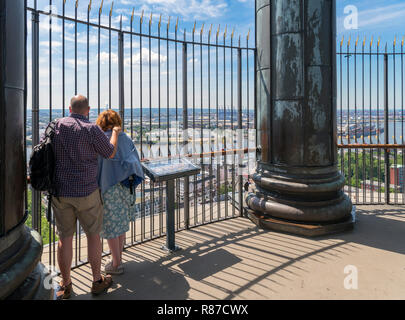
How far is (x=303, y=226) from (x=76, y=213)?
3318mm

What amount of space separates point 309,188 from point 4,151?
420 centimetres

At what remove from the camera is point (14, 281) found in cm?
178

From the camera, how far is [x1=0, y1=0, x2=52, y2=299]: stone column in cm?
177

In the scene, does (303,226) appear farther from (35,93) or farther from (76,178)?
(35,93)

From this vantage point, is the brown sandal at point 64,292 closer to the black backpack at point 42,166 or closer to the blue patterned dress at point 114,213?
the blue patterned dress at point 114,213

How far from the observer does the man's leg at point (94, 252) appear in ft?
9.88

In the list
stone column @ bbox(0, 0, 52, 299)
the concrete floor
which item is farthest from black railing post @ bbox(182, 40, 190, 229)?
stone column @ bbox(0, 0, 52, 299)

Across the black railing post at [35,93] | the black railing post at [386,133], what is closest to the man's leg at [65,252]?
the black railing post at [35,93]

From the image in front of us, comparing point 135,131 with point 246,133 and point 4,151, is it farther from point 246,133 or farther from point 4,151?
point 4,151

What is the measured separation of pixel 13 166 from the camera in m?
1.87

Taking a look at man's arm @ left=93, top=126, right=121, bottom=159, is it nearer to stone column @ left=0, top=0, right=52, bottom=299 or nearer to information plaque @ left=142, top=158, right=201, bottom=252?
stone column @ left=0, top=0, right=52, bottom=299

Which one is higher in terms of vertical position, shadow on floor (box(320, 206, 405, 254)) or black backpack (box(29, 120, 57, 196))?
black backpack (box(29, 120, 57, 196))

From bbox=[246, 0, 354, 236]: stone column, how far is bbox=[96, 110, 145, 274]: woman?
8.34 feet
